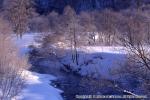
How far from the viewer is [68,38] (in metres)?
41.7

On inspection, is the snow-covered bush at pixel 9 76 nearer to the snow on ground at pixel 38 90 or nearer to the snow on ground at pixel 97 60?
the snow on ground at pixel 38 90

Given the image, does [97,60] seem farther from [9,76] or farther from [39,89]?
[9,76]

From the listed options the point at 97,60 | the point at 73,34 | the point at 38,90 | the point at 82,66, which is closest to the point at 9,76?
the point at 38,90

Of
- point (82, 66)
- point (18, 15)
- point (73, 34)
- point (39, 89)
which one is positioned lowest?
point (82, 66)

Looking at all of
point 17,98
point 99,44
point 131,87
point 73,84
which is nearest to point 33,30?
point 99,44

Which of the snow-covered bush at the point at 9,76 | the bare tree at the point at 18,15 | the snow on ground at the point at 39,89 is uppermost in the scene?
the bare tree at the point at 18,15

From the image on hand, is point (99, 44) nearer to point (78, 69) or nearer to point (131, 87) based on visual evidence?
point (78, 69)

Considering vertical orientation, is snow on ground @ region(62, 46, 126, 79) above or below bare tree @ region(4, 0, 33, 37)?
below

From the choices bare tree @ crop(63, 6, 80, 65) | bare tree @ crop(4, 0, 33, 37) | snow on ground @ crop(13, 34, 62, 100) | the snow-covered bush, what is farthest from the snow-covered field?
bare tree @ crop(4, 0, 33, 37)

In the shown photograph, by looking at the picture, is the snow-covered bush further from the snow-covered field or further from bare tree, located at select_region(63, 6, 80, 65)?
bare tree, located at select_region(63, 6, 80, 65)

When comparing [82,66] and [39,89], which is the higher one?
[39,89]

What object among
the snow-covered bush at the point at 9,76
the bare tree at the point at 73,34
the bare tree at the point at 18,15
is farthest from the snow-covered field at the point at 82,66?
the bare tree at the point at 18,15

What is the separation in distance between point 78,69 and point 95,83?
8.01 meters

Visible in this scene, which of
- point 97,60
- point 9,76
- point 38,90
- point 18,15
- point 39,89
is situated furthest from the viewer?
point 18,15
